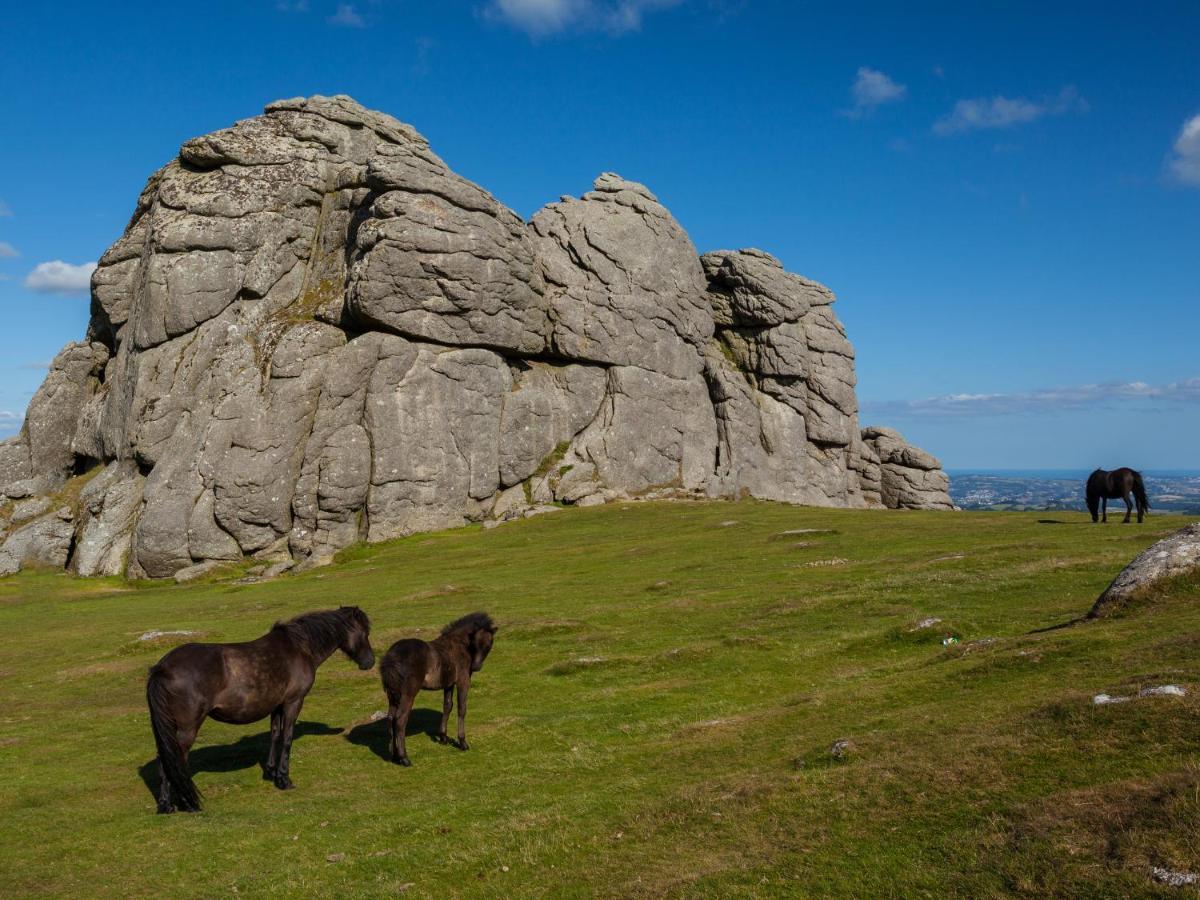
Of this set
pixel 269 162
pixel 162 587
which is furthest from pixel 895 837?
pixel 269 162

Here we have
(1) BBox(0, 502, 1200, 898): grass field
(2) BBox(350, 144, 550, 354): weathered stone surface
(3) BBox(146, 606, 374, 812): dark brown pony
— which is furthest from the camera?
(2) BBox(350, 144, 550, 354): weathered stone surface

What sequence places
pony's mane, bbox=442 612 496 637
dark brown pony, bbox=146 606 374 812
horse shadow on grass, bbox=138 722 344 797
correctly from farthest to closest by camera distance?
pony's mane, bbox=442 612 496 637 < horse shadow on grass, bbox=138 722 344 797 < dark brown pony, bbox=146 606 374 812

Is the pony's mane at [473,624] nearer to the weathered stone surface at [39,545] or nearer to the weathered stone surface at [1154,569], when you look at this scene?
the weathered stone surface at [1154,569]

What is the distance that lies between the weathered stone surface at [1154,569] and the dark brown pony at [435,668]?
1707cm

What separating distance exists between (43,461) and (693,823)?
113588mm

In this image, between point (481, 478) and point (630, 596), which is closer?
point (630, 596)

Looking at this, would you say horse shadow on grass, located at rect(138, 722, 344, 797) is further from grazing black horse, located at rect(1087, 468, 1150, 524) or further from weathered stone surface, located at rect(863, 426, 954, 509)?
weathered stone surface, located at rect(863, 426, 954, 509)

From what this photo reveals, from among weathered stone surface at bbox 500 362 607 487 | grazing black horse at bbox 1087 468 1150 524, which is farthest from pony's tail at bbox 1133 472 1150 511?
weathered stone surface at bbox 500 362 607 487

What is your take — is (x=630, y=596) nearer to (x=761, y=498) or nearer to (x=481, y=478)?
(x=481, y=478)

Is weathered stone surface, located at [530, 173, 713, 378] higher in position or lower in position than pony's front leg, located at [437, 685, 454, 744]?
higher

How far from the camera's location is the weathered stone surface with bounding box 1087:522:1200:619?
2362cm

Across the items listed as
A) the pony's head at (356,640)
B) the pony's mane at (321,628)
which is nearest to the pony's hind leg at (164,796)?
the pony's mane at (321,628)

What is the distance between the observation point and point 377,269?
85.6 metres

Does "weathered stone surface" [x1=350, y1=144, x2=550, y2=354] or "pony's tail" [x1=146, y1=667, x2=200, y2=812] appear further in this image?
"weathered stone surface" [x1=350, y1=144, x2=550, y2=354]
